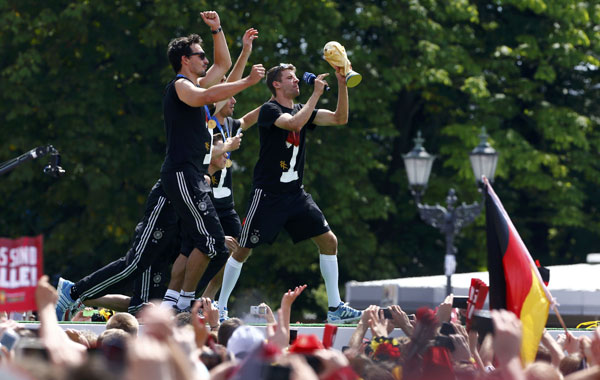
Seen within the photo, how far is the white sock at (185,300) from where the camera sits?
827 cm

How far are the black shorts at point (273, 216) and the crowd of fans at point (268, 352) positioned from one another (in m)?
1.80

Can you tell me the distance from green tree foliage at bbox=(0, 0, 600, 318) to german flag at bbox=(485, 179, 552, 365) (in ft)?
39.0

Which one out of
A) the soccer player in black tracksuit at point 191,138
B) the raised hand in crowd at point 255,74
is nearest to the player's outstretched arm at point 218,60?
the soccer player in black tracksuit at point 191,138

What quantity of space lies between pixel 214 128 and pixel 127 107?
40.2 ft

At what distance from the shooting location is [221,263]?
848cm

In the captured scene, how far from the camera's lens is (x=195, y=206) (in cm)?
798

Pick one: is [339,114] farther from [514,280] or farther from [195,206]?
[514,280]

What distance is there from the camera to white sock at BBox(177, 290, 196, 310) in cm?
827

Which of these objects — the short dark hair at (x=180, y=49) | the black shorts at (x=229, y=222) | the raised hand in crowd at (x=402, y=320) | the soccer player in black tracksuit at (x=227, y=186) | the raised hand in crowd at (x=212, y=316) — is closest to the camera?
the raised hand in crowd at (x=402, y=320)

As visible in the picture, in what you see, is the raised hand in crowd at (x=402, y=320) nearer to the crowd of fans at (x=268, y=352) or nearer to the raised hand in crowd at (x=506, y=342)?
the crowd of fans at (x=268, y=352)

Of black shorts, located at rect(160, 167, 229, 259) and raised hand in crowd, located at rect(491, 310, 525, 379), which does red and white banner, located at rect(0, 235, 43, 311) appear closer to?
raised hand in crowd, located at rect(491, 310, 525, 379)

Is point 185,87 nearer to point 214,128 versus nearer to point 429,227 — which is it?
point 214,128

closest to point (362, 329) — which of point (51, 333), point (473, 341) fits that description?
point (473, 341)

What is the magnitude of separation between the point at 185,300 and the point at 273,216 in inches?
38.6
